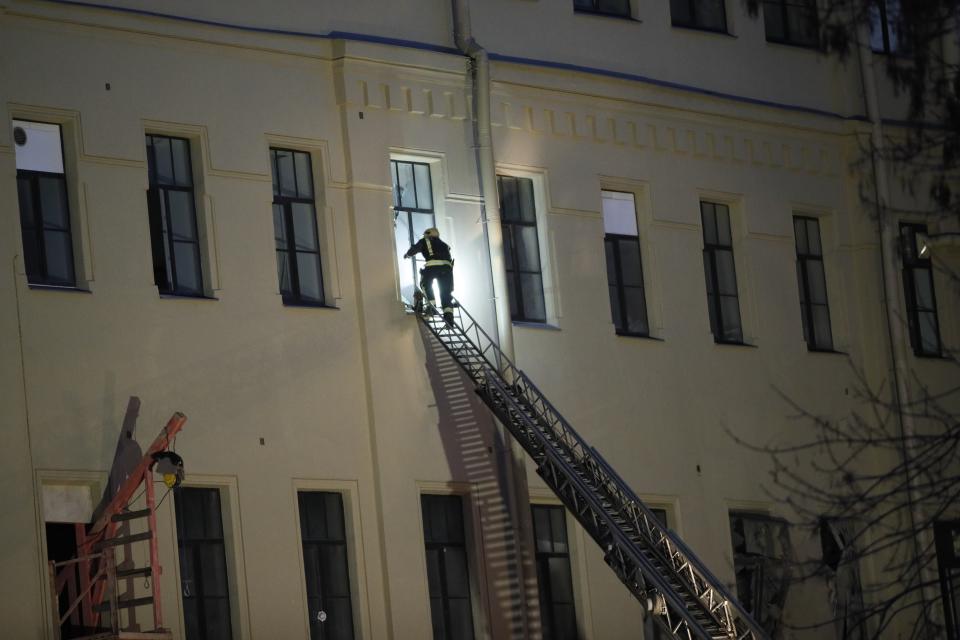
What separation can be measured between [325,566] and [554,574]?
3.53m

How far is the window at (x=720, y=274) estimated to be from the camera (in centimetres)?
2800

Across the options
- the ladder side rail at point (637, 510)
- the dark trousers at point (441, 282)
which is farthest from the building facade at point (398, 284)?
the ladder side rail at point (637, 510)

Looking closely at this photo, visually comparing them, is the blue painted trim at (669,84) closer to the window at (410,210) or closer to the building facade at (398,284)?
the building facade at (398,284)

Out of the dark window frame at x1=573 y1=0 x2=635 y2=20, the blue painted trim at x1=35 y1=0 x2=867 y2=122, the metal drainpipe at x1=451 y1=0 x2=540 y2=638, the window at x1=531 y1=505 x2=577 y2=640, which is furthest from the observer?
the dark window frame at x1=573 y1=0 x2=635 y2=20

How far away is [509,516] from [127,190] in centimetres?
597

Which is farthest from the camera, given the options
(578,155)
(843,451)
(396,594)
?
(843,451)

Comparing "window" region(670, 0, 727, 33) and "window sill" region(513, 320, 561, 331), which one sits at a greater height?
"window" region(670, 0, 727, 33)

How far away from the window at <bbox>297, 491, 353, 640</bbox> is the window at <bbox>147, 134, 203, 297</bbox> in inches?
105

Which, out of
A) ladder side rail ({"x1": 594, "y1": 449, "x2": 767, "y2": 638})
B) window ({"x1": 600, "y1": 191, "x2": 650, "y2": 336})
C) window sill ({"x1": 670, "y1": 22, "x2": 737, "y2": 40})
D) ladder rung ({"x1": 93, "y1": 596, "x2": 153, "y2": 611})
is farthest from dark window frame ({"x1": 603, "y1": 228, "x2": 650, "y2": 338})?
ladder rung ({"x1": 93, "y1": 596, "x2": 153, "y2": 611})

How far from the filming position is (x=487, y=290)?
80.8 feet

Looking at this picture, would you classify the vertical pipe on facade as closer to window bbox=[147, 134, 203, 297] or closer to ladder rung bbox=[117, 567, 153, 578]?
window bbox=[147, 134, 203, 297]

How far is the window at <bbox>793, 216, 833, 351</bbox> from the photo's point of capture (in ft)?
95.7

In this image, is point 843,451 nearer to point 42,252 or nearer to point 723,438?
point 723,438

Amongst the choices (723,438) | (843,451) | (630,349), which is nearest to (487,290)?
(630,349)
